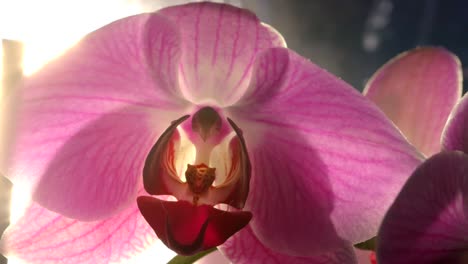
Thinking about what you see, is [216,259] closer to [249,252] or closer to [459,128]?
[249,252]

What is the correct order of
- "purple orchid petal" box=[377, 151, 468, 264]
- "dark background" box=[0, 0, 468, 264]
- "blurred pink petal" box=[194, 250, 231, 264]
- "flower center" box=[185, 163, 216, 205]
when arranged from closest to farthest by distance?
"purple orchid petal" box=[377, 151, 468, 264], "flower center" box=[185, 163, 216, 205], "blurred pink petal" box=[194, 250, 231, 264], "dark background" box=[0, 0, 468, 264]

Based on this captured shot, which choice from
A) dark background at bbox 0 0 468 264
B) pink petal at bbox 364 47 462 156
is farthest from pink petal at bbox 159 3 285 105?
dark background at bbox 0 0 468 264

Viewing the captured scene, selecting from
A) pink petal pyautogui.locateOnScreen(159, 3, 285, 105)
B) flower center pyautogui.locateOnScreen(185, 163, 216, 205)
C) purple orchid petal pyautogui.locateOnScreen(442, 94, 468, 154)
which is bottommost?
flower center pyautogui.locateOnScreen(185, 163, 216, 205)

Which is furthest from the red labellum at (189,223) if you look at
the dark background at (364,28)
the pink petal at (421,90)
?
the dark background at (364,28)

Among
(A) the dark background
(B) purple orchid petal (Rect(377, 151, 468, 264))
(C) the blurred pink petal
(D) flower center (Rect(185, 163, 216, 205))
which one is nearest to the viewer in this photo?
(B) purple orchid petal (Rect(377, 151, 468, 264))

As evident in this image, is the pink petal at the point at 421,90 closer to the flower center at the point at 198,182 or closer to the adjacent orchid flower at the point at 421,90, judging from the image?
the adjacent orchid flower at the point at 421,90

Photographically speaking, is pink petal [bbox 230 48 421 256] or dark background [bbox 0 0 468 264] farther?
dark background [bbox 0 0 468 264]

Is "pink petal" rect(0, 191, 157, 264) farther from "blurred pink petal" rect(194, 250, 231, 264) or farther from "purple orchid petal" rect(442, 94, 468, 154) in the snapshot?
"purple orchid petal" rect(442, 94, 468, 154)

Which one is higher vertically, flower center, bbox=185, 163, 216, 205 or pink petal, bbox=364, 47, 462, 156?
pink petal, bbox=364, 47, 462, 156
